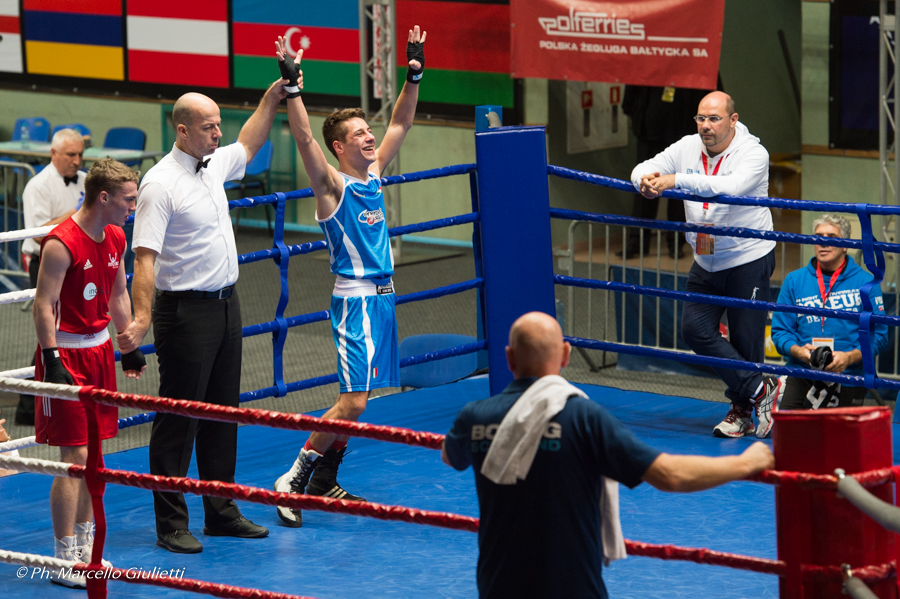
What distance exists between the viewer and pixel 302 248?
6051 millimetres

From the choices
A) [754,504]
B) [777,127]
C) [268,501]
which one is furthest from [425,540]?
[777,127]

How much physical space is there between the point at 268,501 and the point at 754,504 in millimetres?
2827

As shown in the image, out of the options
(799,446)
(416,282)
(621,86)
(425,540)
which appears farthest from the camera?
(621,86)

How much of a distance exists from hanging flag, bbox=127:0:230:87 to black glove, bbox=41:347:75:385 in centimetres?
1063

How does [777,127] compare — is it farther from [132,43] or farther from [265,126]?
[265,126]

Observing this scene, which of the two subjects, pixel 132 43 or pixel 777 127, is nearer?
pixel 777 127

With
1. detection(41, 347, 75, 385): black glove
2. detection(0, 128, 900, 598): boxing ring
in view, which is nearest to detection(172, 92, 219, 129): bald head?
detection(0, 128, 900, 598): boxing ring

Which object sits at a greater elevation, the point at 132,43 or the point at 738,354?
the point at 132,43

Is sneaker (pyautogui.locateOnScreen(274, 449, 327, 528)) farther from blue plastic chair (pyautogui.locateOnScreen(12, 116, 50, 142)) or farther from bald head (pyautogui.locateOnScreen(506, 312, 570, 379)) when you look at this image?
blue plastic chair (pyautogui.locateOnScreen(12, 116, 50, 142))

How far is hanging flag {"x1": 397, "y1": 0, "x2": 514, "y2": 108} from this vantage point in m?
12.6

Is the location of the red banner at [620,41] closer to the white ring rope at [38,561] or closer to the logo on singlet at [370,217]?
the logo on singlet at [370,217]

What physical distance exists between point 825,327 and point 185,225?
3335mm

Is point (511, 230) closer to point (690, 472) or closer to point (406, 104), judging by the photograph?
point (406, 104)

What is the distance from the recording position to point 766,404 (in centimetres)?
654
